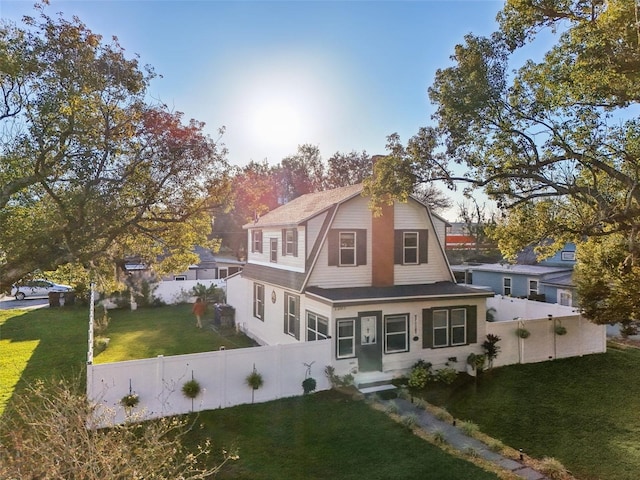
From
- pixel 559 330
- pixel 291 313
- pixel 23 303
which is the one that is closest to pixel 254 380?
pixel 291 313

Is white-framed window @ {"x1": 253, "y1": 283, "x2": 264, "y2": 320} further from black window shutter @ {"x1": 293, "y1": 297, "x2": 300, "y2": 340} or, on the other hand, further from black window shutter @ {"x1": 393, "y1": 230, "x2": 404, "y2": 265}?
black window shutter @ {"x1": 393, "y1": 230, "x2": 404, "y2": 265}

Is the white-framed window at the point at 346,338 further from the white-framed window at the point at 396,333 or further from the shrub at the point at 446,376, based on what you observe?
the shrub at the point at 446,376

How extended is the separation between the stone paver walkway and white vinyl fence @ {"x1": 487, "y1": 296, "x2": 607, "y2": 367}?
5.46 metres

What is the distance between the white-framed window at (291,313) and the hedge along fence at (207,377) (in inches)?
113

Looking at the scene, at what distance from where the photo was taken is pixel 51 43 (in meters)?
9.34

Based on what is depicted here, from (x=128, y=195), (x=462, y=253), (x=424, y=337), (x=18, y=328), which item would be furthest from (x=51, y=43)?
(x=462, y=253)

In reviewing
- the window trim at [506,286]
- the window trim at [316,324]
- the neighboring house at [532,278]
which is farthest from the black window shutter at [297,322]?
the window trim at [506,286]

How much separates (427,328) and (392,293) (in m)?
1.74

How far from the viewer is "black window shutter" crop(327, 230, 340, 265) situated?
14594 millimetres

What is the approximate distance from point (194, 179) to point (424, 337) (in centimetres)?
964

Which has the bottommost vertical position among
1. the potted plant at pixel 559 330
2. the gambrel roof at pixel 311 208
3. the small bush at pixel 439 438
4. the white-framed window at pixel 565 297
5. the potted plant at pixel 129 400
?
the small bush at pixel 439 438

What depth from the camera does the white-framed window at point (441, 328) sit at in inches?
565

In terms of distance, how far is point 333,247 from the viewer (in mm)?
Result: 14664

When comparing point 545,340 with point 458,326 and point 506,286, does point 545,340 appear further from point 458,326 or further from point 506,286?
point 506,286
